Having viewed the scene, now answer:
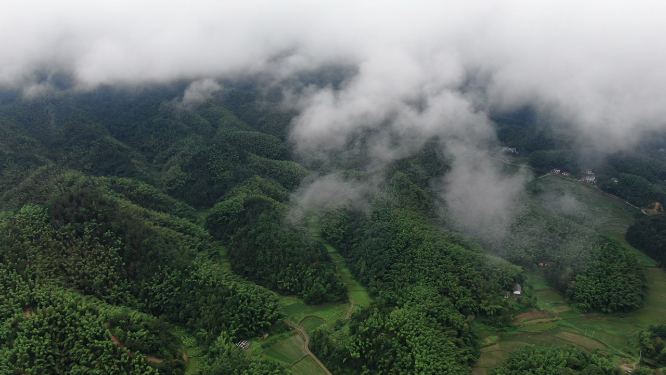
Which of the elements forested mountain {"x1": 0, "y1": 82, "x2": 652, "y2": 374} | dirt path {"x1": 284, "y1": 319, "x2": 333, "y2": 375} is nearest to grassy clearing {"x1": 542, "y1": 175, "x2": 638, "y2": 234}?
forested mountain {"x1": 0, "y1": 82, "x2": 652, "y2": 374}

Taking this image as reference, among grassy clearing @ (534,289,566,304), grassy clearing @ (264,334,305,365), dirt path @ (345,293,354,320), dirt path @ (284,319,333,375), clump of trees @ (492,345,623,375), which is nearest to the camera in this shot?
clump of trees @ (492,345,623,375)

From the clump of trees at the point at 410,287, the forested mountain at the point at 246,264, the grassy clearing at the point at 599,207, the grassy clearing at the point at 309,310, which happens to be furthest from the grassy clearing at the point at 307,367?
the grassy clearing at the point at 599,207

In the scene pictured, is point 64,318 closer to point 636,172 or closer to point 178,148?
point 178,148

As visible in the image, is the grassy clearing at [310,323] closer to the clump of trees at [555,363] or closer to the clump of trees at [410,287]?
the clump of trees at [410,287]

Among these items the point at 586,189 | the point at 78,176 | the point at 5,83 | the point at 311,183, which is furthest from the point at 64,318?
the point at 5,83

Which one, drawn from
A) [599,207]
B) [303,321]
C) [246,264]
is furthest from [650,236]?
[246,264]

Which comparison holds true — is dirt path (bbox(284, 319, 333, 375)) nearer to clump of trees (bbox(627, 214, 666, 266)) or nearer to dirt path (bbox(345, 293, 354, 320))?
dirt path (bbox(345, 293, 354, 320))

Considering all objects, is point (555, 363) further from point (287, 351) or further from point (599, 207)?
point (599, 207)
